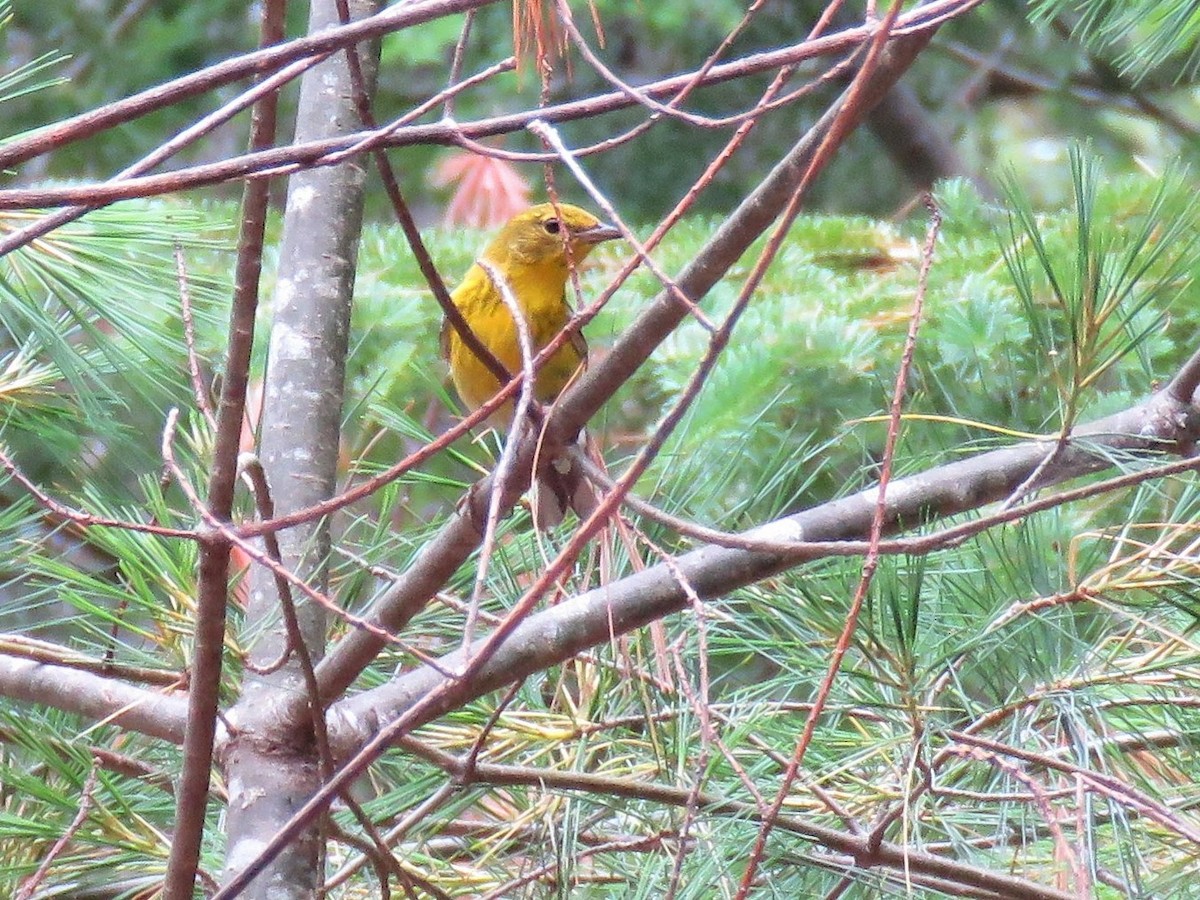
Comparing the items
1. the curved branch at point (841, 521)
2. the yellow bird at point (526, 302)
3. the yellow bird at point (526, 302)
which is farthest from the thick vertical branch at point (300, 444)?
the yellow bird at point (526, 302)

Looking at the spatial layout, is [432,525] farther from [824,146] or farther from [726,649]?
[824,146]

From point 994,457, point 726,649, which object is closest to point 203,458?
point 726,649

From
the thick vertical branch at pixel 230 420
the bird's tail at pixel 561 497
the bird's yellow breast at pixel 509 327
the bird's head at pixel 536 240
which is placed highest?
the bird's head at pixel 536 240

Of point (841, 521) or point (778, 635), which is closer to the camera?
point (841, 521)

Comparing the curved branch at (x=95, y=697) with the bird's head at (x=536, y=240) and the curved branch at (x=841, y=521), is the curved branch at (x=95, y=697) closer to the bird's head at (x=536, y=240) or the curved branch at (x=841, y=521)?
the curved branch at (x=841, y=521)

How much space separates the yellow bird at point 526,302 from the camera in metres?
2.84

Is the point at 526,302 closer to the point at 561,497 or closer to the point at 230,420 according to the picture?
the point at 561,497

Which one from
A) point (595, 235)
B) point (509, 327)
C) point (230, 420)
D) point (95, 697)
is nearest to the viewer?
point (230, 420)

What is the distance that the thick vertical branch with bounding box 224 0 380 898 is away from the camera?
5.67ft

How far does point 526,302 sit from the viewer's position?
308cm

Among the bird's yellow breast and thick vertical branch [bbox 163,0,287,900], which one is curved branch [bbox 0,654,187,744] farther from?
the bird's yellow breast

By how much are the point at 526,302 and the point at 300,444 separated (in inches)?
44.0

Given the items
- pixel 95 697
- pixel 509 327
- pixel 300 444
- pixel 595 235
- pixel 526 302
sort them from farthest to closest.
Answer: pixel 526 302 < pixel 509 327 < pixel 595 235 < pixel 300 444 < pixel 95 697

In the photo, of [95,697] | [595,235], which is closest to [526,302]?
[595,235]
